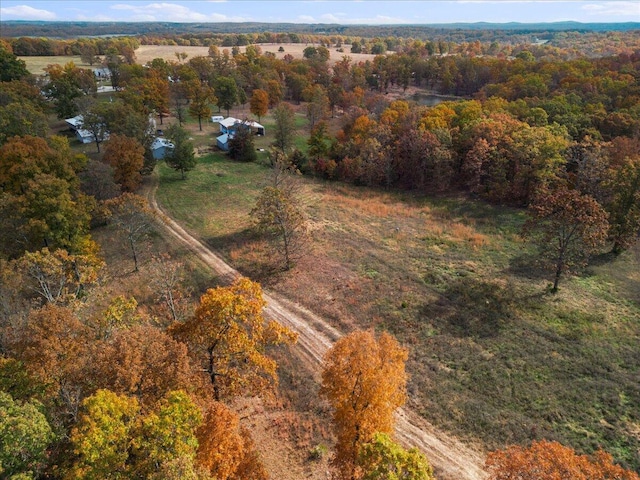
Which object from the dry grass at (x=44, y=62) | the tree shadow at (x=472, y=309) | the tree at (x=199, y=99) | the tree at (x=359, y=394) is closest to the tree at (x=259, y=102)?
the tree at (x=199, y=99)

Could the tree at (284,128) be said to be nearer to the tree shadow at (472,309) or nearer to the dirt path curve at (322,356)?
the dirt path curve at (322,356)

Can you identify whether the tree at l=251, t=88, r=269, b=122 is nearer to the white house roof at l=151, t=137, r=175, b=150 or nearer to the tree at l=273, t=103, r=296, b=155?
the tree at l=273, t=103, r=296, b=155

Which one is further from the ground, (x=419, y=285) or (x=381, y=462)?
(x=381, y=462)

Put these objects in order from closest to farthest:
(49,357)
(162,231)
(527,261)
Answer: (49,357), (527,261), (162,231)

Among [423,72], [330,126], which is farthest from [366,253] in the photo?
[423,72]

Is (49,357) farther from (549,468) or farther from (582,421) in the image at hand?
(582,421)

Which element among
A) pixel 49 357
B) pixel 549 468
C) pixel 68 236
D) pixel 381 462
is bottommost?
pixel 68 236

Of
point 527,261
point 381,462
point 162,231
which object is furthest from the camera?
point 162,231
